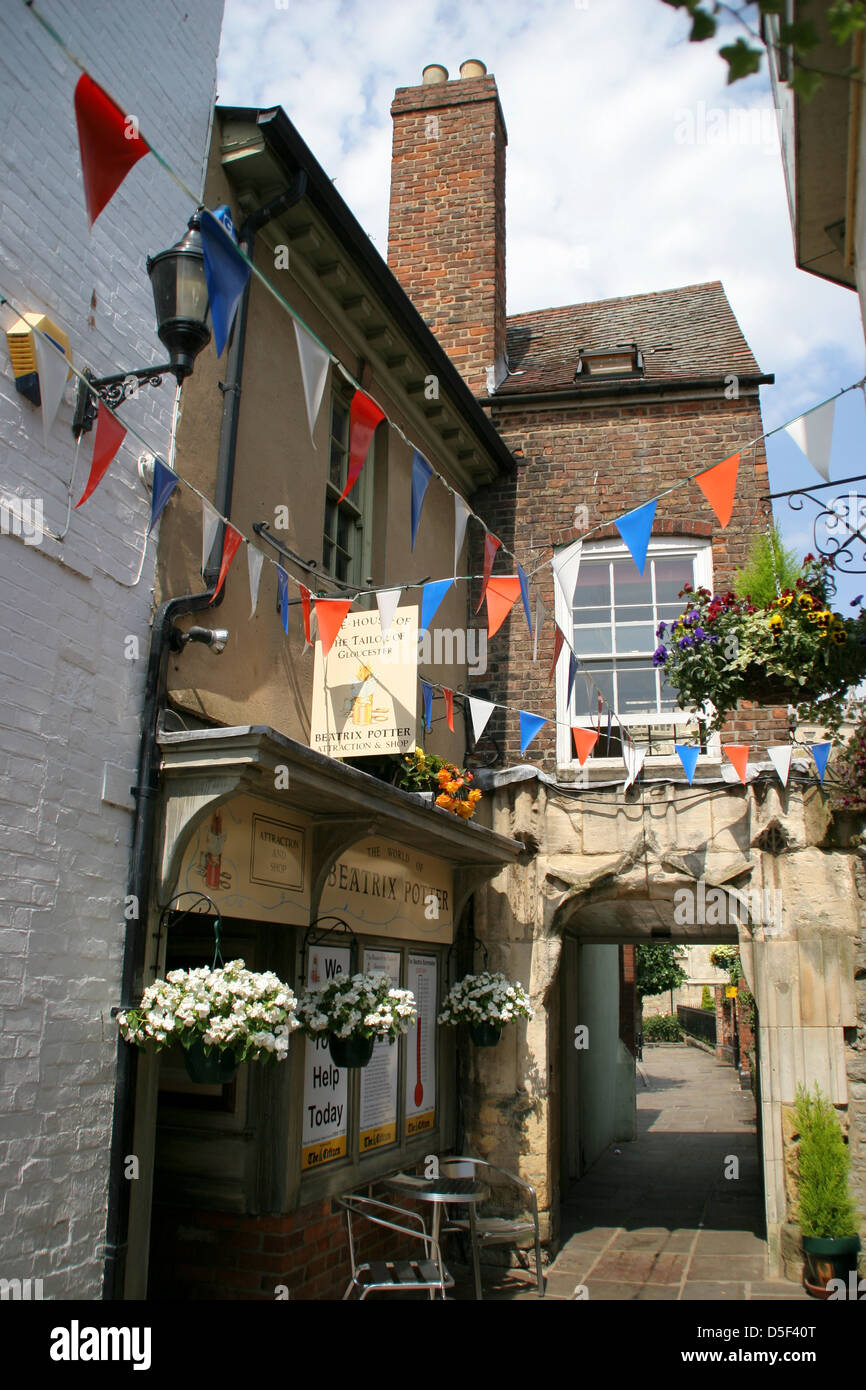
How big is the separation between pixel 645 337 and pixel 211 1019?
9.61 m

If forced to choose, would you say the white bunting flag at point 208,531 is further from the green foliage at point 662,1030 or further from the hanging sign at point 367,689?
the green foliage at point 662,1030

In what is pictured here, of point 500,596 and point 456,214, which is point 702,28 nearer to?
point 500,596

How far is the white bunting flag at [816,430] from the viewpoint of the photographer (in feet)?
16.8

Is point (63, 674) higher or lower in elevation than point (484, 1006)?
higher

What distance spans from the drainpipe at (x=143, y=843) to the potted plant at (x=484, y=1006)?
4012mm

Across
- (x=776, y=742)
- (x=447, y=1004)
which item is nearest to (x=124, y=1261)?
(x=447, y=1004)

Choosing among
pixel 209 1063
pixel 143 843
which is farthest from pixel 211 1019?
pixel 143 843

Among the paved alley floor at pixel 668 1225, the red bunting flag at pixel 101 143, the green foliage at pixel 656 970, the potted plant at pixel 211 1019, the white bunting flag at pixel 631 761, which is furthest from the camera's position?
the green foliage at pixel 656 970

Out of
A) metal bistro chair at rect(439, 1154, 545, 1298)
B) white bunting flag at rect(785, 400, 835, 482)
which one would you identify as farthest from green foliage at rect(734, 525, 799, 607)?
metal bistro chair at rect(439, 1154, 545, 1298)

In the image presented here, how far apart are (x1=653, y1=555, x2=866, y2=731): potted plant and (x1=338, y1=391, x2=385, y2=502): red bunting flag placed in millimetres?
2113

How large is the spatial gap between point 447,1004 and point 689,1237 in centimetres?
342

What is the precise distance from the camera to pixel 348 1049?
606 centimetres

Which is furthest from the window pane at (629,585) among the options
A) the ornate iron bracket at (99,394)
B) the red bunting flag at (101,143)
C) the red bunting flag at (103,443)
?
the red bunting flag at (101,143)
